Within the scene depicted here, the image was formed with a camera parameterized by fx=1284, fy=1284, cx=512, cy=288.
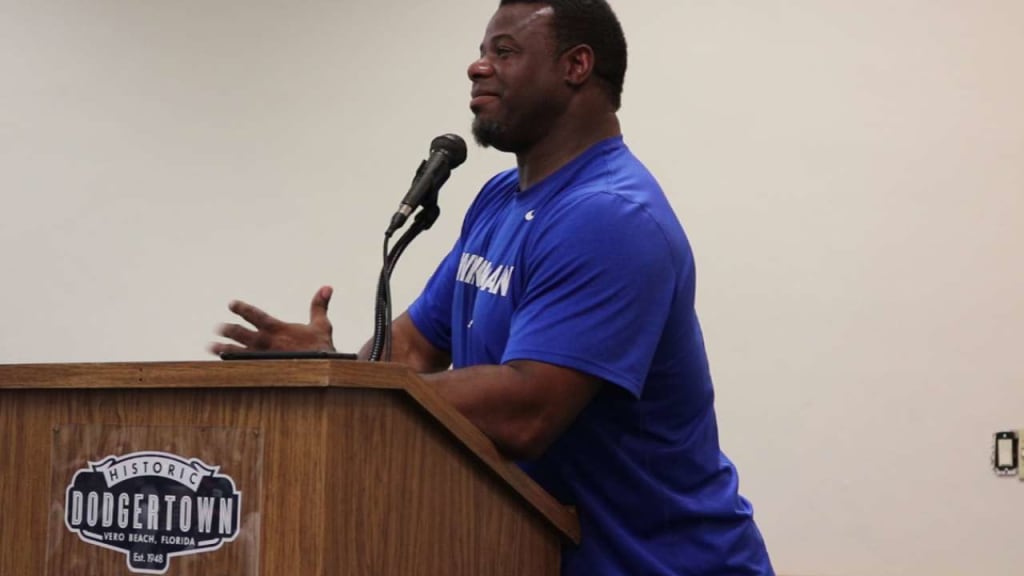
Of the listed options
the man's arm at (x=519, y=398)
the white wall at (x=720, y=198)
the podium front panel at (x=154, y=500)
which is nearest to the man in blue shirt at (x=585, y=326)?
the man's arm at (x=519, y=398)

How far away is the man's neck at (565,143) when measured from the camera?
1921mm

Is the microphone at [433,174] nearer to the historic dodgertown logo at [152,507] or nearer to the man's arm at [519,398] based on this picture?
the man's arm at [519,398]

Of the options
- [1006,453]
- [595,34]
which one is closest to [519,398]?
[595,34]

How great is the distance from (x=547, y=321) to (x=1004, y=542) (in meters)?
1.93

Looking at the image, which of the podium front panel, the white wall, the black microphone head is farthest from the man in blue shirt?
the white wall

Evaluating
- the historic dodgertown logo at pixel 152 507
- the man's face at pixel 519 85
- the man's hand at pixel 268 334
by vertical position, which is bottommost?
the historic dodgertown logo at pixel 152 507

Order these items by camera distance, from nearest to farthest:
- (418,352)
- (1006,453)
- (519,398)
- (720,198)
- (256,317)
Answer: (519,398) < (256,317) < (418,352) < (1006,453) < (720,198)

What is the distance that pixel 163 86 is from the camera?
407 cm

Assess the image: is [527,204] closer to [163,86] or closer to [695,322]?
[695,322]

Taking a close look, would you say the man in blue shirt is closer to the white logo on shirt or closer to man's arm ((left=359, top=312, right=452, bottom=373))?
the white logo on shirt

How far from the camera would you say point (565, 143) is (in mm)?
1923

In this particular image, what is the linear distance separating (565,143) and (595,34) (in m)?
0.18

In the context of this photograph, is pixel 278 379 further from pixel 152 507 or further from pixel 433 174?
pixel 433 174

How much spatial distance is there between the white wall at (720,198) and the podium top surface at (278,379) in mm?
1862
